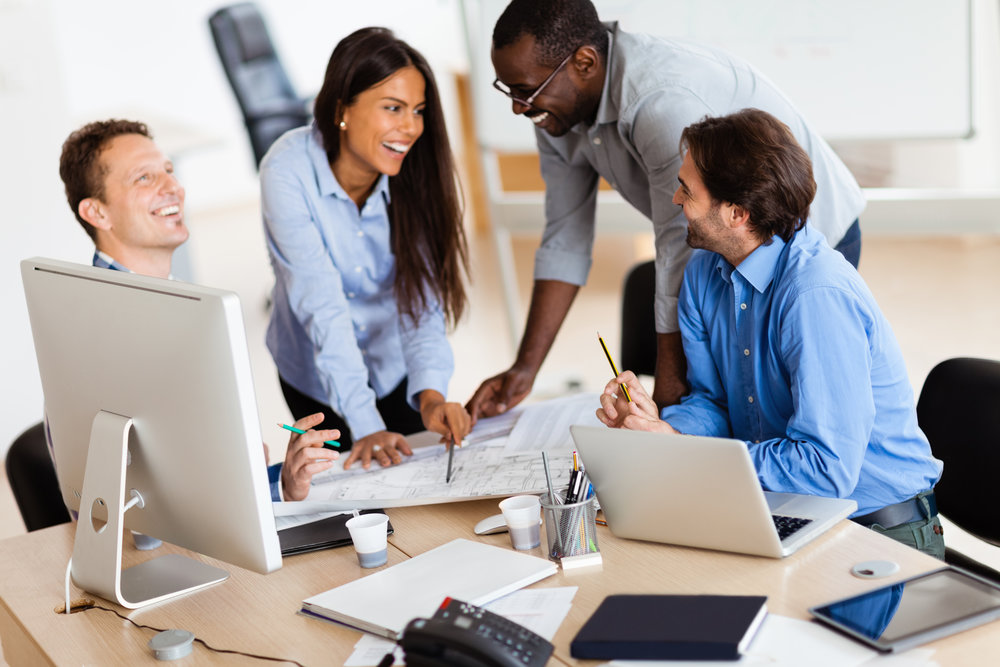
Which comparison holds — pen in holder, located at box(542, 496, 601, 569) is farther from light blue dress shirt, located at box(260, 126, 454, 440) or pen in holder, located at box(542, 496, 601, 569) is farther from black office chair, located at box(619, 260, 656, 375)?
black office chair, located at box(619, 260, 656, 375)

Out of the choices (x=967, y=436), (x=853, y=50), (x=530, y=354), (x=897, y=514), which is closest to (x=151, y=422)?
(x=530, y=354)

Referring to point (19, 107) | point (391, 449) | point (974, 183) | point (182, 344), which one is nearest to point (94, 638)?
point (182, 344)

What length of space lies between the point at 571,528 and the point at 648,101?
0.81 m

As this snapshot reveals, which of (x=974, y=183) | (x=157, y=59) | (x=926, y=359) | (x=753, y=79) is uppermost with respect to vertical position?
(x=157, y=59)

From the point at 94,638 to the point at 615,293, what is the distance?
4.34m

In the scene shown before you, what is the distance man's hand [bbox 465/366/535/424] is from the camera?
A: 7.00 feet

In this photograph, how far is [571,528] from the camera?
146cm

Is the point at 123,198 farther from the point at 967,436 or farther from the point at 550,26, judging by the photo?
the point at 967,436

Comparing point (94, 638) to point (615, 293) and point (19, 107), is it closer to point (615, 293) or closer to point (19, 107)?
point (19, 107)

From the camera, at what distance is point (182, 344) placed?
135cm

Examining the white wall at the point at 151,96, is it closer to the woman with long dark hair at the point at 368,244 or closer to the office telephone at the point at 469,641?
the woman with long dark hair at the point at 368,244

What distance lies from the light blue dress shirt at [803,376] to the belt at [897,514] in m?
0.01

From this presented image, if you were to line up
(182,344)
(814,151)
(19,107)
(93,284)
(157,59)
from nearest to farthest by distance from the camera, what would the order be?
(182,344), (93,284), (814,151), (19,107), (157,59)

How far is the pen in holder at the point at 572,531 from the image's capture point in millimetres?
1452
